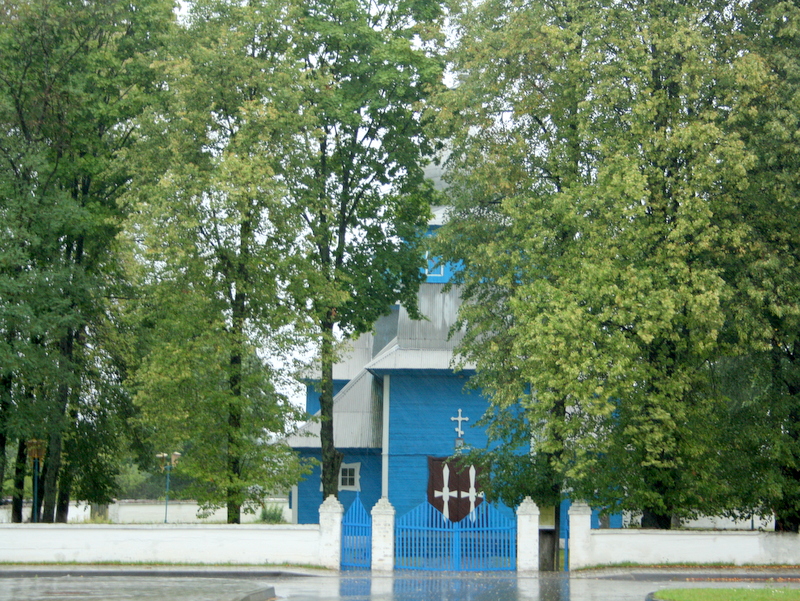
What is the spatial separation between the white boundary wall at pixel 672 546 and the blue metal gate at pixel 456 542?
4.65ft

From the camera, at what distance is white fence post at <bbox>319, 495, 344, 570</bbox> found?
21281mm

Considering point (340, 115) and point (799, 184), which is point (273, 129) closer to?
point (340, 115)

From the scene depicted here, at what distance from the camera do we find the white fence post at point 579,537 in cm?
2086

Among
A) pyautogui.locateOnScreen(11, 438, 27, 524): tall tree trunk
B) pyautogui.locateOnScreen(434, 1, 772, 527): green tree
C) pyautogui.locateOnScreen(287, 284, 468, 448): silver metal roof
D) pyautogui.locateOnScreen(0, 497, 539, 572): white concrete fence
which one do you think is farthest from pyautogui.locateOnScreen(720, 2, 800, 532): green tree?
pyautogui.locateOnScreen(11, 438, 27, 524): tall tree trunk

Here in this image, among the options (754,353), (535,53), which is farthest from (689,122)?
(754,353)

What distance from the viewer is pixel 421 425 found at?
3175cm

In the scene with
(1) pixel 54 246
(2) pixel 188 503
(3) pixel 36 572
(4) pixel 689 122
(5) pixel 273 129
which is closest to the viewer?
(3) pixel 36 572

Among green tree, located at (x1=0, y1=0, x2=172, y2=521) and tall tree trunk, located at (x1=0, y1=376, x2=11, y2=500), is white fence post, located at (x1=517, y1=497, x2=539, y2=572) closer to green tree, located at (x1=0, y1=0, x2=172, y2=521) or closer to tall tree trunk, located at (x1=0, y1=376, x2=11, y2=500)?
green tree, located at (x1=0, y1=0, x2=172, y2=521)

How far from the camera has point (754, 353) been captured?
23.1 m

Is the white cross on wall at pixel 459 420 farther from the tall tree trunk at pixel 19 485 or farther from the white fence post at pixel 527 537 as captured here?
the tall tree trunk at pixel 19 485

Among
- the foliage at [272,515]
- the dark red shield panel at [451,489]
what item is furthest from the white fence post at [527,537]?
the foliage at [272,515]

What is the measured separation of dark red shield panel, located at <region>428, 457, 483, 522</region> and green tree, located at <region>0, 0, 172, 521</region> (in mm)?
11078

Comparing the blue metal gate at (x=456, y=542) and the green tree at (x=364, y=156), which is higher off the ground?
the green tree at (x=364, y=156)

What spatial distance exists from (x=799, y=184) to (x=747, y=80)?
249cm
